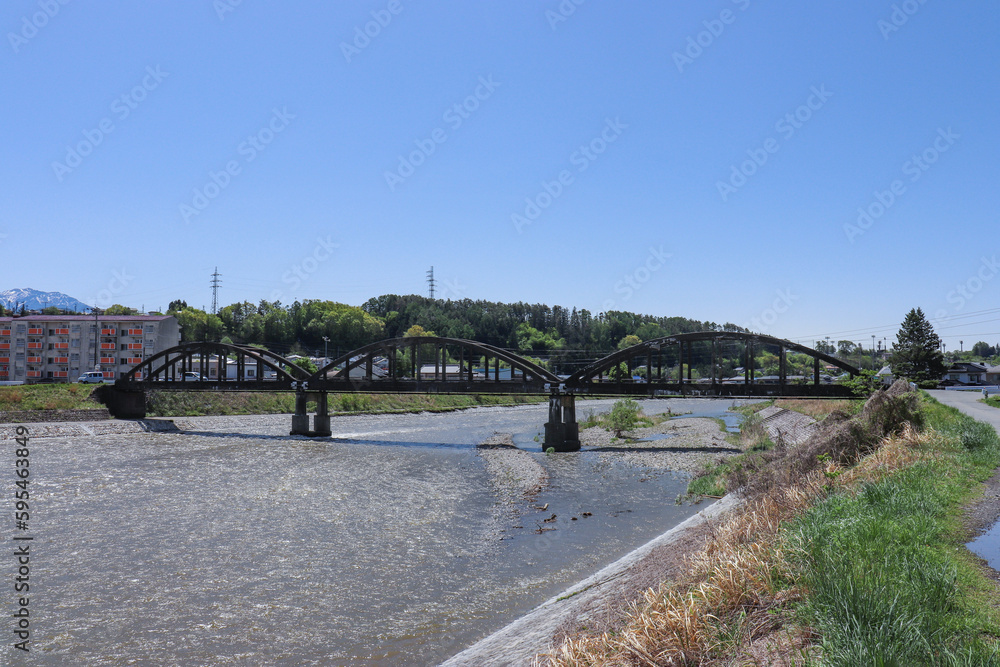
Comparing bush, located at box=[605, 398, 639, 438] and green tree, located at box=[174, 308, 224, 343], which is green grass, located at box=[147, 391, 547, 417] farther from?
green tree, located at box=[174, 308, 224, 343]

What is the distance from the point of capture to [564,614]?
11.6m

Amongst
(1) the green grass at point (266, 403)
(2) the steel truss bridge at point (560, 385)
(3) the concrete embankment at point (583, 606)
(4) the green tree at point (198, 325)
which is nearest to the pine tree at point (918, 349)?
(2) the steel truss bridge at point (560, 385)

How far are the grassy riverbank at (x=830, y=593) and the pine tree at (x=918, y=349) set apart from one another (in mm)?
77413

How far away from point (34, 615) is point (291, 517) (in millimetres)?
10363

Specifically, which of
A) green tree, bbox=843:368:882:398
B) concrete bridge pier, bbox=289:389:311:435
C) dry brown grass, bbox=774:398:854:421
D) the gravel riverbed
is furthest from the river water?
dry brown grass, bbox=774:398:854:421

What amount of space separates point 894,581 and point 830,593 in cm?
85

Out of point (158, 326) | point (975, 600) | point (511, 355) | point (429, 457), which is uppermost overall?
point (158, 326)

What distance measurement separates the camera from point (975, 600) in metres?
6.96

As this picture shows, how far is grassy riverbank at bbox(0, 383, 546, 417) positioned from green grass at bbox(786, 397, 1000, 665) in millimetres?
73355

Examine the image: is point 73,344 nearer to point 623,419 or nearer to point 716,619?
point 623,419

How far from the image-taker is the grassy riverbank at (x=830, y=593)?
5988 mm

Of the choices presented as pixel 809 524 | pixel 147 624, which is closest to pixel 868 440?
pixel 809 524

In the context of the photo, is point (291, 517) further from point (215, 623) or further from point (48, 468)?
point (48, 468)

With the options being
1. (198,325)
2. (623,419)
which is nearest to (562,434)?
(623,419)
